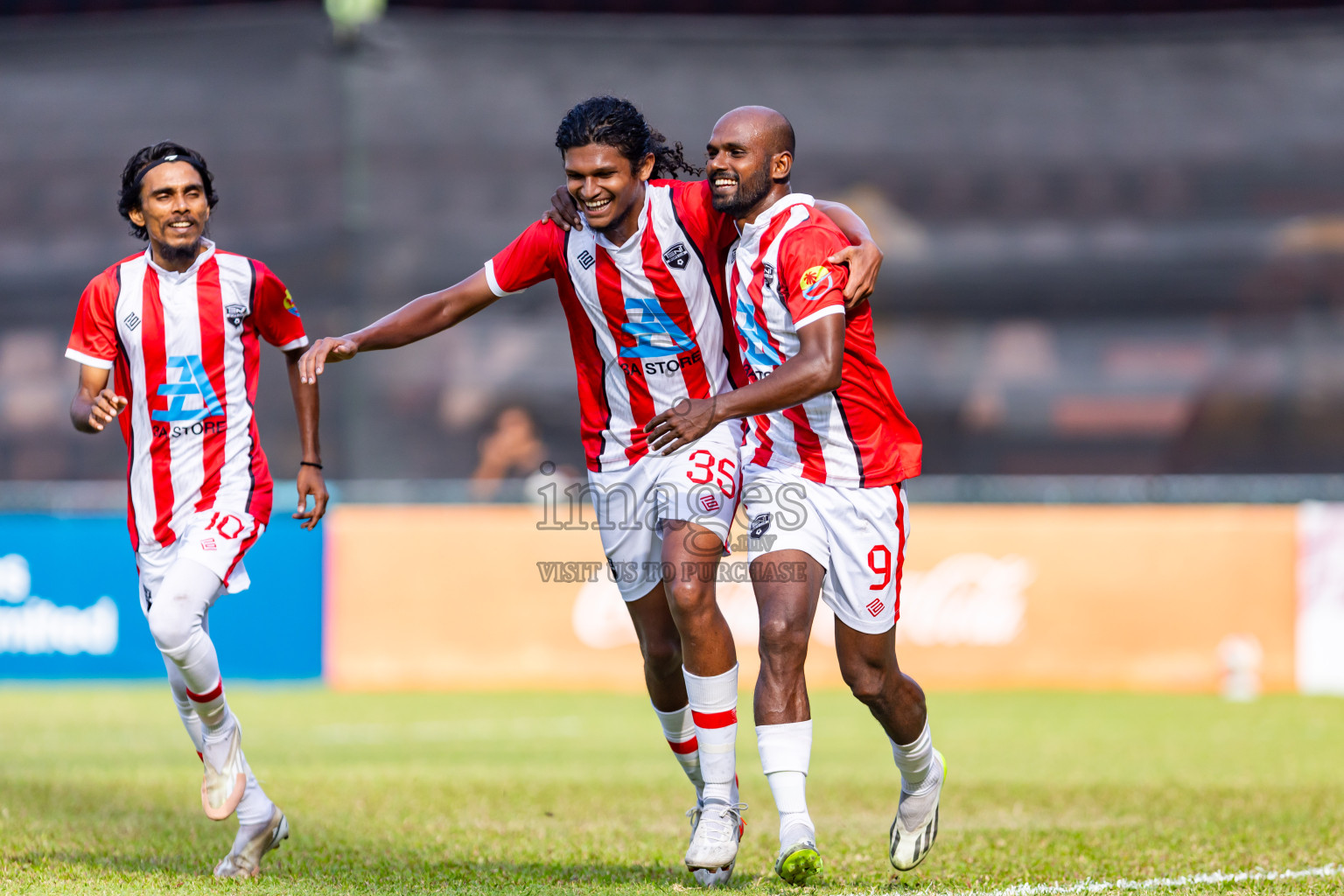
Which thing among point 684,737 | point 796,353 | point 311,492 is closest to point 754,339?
point 796,353

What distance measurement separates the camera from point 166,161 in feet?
18.6

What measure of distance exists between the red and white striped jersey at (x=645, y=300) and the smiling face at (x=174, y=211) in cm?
108

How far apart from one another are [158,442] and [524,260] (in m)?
1.49

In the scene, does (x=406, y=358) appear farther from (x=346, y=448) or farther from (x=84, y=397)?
(x=84, y=397)

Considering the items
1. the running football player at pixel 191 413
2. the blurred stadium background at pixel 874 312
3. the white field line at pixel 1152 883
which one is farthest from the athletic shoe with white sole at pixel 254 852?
the blurred stadium background at pixel 874 312

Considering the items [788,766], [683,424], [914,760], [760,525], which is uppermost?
[683,424]

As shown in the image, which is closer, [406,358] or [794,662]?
[794,662]

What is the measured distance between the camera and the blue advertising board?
41.9 feet

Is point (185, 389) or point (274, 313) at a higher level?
point (274, 313)

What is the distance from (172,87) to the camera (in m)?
14.9

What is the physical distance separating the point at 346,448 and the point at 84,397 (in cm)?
833

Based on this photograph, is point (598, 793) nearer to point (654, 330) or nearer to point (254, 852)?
point (254, 852)

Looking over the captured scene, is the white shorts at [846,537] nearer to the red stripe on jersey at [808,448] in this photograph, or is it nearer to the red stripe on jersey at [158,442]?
the red stripe on jersey at [808,448]

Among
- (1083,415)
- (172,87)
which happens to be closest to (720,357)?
(1083,415)
